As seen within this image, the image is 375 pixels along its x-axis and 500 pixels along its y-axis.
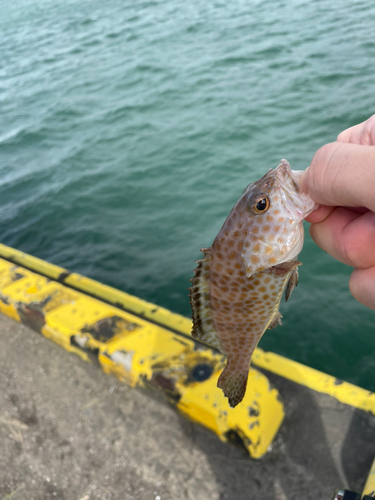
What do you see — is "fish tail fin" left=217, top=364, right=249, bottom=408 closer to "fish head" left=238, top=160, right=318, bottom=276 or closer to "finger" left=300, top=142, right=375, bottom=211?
"fish head" left=238, top=160, right=318, bottom=276

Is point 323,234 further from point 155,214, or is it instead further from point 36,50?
point 36,50

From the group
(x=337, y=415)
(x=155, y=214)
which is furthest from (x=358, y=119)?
(x=337, y=415)

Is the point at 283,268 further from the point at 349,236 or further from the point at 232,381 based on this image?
the point at 232,381

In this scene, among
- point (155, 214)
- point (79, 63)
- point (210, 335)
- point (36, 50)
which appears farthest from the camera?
point (36, 50)

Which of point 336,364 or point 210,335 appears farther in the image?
point 336,364

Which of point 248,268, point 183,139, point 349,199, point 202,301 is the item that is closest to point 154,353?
point 202,301

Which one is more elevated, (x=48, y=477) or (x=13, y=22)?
(x=13, y=22)
